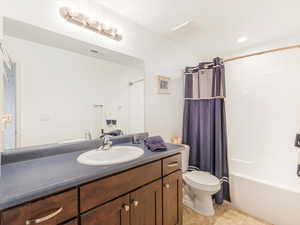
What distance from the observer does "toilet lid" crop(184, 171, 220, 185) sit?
1787 mm

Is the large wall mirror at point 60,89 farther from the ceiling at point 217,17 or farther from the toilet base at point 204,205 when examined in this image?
the toilet base at point 204,205

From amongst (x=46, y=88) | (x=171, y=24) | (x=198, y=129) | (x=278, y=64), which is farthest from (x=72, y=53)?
(x=278, y=64)

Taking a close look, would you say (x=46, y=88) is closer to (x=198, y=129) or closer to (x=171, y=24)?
(x=171, y=24)

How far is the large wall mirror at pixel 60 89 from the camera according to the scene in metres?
1.12

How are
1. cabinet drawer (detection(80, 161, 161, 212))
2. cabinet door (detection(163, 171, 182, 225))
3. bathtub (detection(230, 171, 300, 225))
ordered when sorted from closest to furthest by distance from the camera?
1. cabinet drawer (detection(80, 161, 161, 212))
2. cabinet door (detection(163, 171, 182, 225))
3. bathtub (detection(230, 171, 300, 225))

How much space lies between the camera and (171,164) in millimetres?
1389

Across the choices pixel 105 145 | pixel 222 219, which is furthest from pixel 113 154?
pixel 222 219

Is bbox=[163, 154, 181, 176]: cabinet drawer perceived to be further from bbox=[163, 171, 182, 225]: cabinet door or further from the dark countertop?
the dark countertop

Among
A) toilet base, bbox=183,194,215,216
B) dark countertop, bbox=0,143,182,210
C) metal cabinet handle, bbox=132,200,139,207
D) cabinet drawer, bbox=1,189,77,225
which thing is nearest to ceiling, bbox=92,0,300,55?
dark countertop, bbox=0,143,182,210

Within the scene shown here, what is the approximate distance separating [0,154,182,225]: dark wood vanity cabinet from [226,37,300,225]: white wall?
1.12 meters

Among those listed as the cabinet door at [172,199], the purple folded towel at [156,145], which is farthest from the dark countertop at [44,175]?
the cabinet door at [172,199]

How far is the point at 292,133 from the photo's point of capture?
1.83 meters

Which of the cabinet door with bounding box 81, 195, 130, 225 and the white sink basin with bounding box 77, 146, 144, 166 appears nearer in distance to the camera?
the cabinet door with bounding box 81, 195, 130, 225

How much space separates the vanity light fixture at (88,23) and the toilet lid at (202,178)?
1.80 metres
